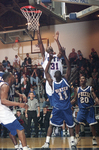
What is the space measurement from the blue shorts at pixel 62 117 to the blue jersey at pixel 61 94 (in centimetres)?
10

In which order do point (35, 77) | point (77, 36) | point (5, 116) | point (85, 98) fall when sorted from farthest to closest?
point (77, 36) < point (35, 77) < point (85, 98) < point (5, 116)

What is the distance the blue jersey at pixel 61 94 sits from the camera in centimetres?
561

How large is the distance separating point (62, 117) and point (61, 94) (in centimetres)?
54

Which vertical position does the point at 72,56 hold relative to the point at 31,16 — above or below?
below

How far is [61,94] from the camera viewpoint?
221 inches

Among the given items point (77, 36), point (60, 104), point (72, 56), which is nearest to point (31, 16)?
point (60, 104)

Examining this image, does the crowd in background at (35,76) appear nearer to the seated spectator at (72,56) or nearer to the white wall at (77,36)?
the seated spectator at (72,56)

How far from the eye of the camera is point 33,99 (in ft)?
32.2

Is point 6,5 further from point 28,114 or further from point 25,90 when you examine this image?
point 28,114

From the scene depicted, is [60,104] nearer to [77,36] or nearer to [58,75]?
[58,75]

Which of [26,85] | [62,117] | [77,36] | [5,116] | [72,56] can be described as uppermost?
[77,36]

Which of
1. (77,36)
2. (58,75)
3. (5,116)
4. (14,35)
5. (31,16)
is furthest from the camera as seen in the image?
(77,36)

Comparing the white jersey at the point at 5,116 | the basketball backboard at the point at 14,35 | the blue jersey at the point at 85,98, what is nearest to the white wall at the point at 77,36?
the basketball backboard at the point at 14,35

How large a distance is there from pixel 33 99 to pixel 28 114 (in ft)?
2.09
